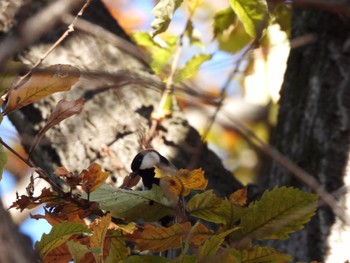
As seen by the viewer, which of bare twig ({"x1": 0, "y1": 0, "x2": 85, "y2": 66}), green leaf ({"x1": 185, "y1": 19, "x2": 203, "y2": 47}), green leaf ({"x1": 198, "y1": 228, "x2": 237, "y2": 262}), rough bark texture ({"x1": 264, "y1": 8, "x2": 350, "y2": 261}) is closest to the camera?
bare twig ({"x1": 0, "y1": 0, "x2": 85, "y2": 66})

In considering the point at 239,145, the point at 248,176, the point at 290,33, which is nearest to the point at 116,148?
the point at 290,33

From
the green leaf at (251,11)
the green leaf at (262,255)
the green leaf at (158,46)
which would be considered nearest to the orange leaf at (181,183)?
the green leaf at (262,255)

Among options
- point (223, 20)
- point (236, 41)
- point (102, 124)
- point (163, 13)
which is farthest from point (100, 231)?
point (236, 41)

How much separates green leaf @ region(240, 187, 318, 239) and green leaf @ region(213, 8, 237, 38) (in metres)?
0.91

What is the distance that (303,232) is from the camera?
1.51 meters

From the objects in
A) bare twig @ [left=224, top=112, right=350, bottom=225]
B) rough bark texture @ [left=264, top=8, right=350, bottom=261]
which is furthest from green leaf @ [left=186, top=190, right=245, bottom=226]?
rough bark texture @ [left=264, top=8, right=350, bottom=261]

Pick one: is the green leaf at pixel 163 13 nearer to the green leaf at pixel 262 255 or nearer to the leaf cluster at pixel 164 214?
the leaf cluster at pixel 164 214

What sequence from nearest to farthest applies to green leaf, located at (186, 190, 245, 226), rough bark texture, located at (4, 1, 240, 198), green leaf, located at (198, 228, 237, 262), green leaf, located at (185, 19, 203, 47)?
green leaf, located at (198, 228, 237, 262), green leaf, located at (186, 190, 245, 226), rough bark texture, located at (4, 1, 240, 198), green leaf, located at (185, 19, 203, 47)

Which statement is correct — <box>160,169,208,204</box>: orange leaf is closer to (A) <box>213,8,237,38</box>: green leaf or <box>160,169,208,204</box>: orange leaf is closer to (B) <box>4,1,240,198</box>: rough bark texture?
(B) <box>4,1,240,198</box>: rough bark texture

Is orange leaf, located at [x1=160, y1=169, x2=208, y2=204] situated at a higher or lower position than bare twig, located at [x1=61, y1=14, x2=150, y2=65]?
lower

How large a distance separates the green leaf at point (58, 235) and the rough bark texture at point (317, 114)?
2.22ft

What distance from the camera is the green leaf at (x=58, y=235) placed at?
93 centimetres

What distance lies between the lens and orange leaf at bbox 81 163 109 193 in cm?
100

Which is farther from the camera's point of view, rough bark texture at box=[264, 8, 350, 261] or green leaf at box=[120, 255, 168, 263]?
rough bark texture at box=[264, 8, 350, 261]
